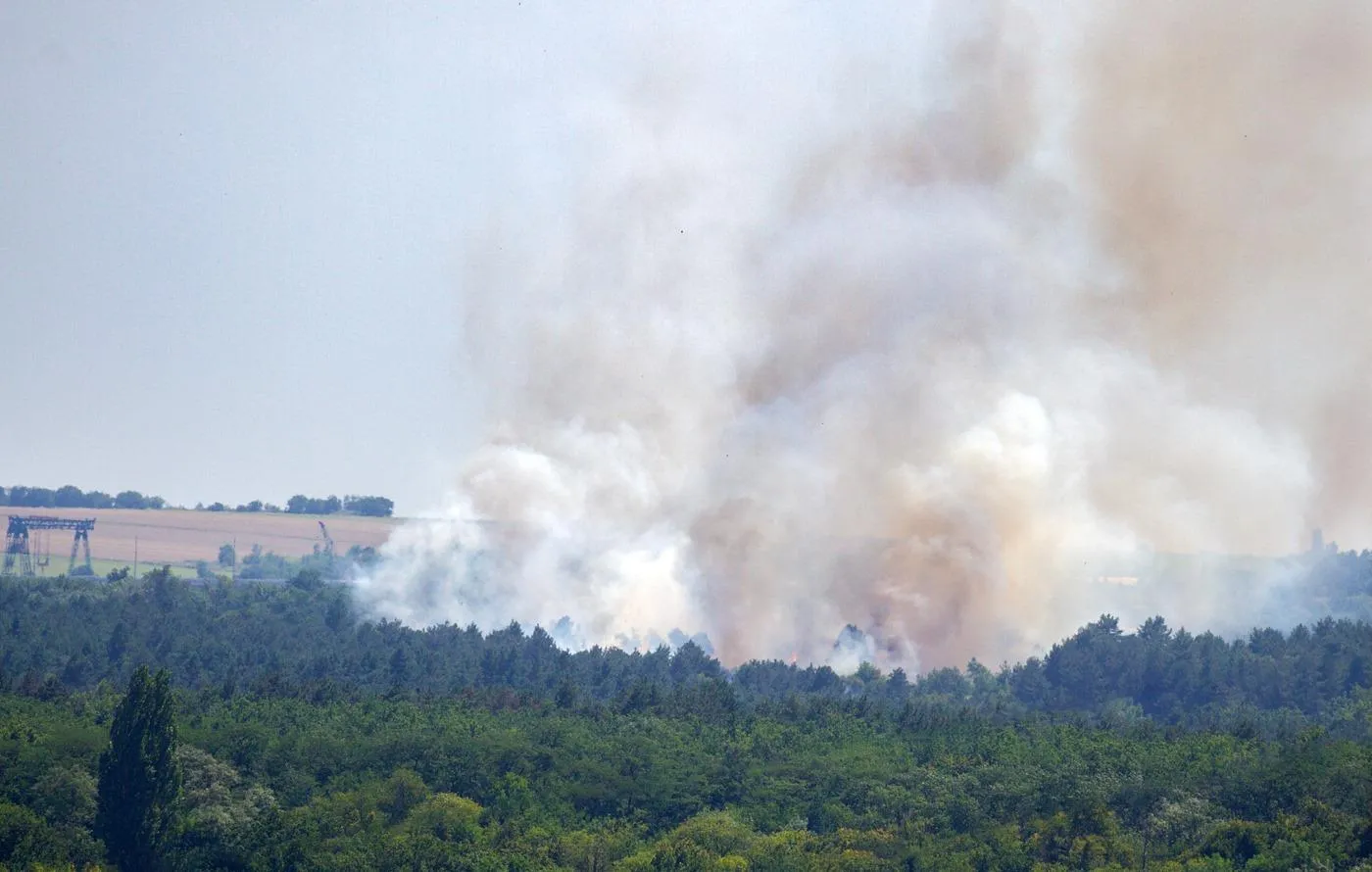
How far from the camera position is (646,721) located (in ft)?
323

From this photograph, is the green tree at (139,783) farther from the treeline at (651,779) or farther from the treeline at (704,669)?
the treeline at (704,669)

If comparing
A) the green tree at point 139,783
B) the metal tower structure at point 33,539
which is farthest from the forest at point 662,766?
the metal tower structure at point 33,539

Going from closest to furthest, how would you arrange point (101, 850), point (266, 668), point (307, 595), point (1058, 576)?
point (101, 850) → point (266, 668) → point (1058, 576) → point (307, 595)

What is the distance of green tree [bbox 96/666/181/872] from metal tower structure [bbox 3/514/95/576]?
107040 millimetres

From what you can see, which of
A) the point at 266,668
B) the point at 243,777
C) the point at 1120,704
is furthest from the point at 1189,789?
the point at 266,668

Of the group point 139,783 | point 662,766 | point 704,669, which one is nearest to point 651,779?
point 662,766

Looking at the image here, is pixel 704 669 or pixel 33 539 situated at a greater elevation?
pixel 33 539

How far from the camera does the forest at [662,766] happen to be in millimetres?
71938

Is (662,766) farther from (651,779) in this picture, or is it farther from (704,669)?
(704,669)

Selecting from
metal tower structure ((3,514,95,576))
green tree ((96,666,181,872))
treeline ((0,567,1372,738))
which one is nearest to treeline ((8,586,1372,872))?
green tree ((96,666,181,872))

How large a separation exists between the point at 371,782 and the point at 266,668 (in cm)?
4211

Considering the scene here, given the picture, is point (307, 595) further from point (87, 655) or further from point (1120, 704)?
point (1120, 704)

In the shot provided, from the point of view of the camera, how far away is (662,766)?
8600cm

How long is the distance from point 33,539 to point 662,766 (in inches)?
4731
